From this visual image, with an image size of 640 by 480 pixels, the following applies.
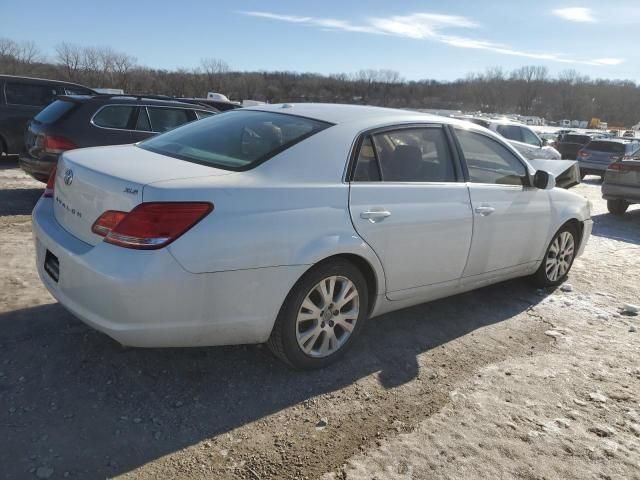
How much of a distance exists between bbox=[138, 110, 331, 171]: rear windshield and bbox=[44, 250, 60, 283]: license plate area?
906 mm

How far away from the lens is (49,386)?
9.62 feet

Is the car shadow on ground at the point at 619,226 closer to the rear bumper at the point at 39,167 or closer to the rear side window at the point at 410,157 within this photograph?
the rear side window at the point at 410,157

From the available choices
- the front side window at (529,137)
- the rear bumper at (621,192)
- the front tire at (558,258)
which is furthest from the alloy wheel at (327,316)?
the front side window at (529,137)

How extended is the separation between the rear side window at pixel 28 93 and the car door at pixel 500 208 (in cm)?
954

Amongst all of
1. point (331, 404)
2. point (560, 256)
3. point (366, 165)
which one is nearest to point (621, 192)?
point (560, 256)

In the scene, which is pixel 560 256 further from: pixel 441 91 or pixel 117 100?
pixel 441 91

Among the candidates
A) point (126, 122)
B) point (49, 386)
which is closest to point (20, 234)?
point (126, 122)

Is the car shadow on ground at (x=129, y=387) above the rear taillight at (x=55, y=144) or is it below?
below

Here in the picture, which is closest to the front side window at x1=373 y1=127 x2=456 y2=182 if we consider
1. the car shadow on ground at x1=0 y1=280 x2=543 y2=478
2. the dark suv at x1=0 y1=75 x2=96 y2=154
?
the car shadow on ground at x1=0 y1=280 x2=543 y2=478

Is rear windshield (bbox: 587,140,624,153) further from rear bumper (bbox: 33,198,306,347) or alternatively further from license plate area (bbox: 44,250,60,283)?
license plate area (bbox: 44,250,60,283)

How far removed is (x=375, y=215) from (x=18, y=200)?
6.17 m

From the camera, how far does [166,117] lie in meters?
8.21

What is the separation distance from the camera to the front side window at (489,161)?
4.13 meters

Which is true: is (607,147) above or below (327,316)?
above
